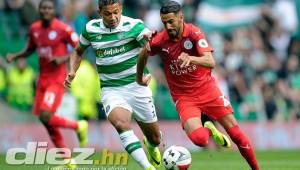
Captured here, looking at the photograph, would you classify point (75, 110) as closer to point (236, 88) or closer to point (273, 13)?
point (236, 88)

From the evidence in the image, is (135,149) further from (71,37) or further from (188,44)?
(71,37)

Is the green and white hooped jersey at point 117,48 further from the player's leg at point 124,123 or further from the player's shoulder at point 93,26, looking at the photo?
the player's leg at point 124,123

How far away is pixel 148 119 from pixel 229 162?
5.00 m

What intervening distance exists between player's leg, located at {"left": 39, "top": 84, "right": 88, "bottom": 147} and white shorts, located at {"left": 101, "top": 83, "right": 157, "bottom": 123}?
3185 mm

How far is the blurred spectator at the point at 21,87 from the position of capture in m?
25.3

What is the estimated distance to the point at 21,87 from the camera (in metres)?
25.3

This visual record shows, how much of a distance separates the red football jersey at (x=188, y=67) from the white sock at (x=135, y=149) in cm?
117

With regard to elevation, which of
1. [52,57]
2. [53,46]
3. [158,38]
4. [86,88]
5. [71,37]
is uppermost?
[158,38]

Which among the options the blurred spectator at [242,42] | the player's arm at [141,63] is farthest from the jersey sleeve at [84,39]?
the blurred spectator at [242,42]

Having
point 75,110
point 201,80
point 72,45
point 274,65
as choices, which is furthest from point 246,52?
point 201,80

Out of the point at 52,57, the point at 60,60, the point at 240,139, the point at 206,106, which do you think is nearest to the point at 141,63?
the point at 206,106

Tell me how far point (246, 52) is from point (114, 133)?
16.0 feet

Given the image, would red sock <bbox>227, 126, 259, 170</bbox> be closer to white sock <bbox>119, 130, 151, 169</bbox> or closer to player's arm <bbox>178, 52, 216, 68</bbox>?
player's arm <bbox>178, 52, 216, 68</bbox>

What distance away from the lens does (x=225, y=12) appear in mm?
29094
